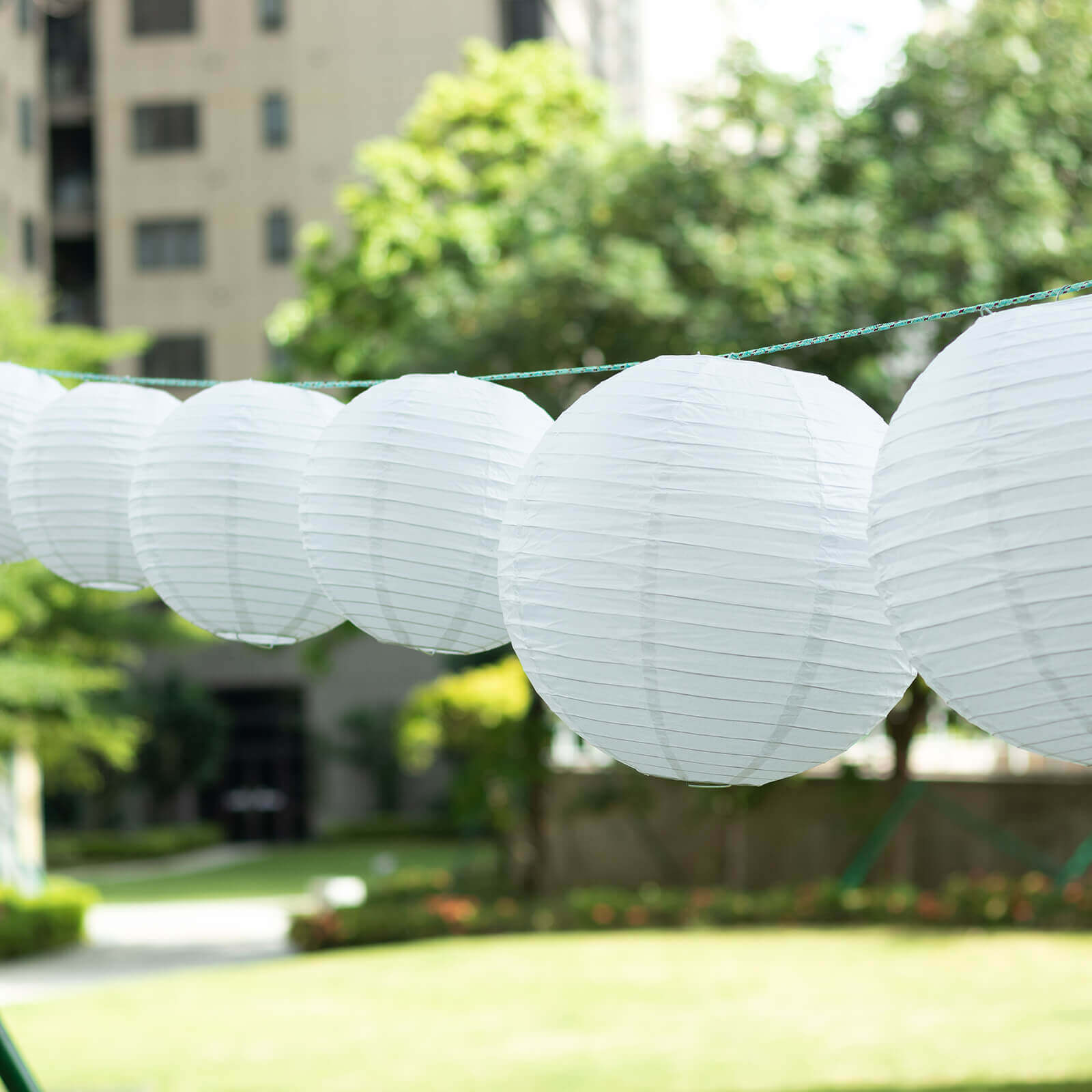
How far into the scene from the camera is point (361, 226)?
16.7 m

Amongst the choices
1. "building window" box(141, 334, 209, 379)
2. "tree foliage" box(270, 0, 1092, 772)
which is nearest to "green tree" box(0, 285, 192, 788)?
"tree foliage" box(270, 0, 1092, 772)

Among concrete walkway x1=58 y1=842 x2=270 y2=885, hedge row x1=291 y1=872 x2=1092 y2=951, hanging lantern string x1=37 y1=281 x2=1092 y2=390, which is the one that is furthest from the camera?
concrete walkway x1=58 y1=842 x2=270 y2=885

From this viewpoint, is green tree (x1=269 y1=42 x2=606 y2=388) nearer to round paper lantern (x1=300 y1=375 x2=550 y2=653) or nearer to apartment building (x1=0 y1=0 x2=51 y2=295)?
round paper lantern (x1=300 y1=375 x2=550 y2=653)

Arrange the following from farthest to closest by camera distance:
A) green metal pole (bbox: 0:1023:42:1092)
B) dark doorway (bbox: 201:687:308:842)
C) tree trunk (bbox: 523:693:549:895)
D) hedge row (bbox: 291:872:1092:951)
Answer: dark doorway (bbox: 201:687:308:842) < tree trunk (bbox: 523:693:549:895) < hedge row (bbox: 291:872:1092:951) < green metal pole (bbox: 0:1023:42:1092)

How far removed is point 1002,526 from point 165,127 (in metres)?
32.3

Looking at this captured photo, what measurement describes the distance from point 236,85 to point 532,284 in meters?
Answer: 21.5

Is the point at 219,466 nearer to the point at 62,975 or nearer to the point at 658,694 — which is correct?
the point at 658,694

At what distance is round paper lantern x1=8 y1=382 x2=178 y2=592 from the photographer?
395 cm

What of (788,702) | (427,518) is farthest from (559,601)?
(427,518)

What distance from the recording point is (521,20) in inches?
1287

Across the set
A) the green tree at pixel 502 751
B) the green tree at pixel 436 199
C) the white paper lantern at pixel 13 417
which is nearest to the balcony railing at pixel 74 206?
the green tree at pixel 436 199

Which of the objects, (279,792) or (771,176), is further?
(279,792)

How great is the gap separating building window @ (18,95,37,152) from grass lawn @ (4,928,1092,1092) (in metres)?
21.5

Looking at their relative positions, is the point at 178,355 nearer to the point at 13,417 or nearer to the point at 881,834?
the point at 881,834
